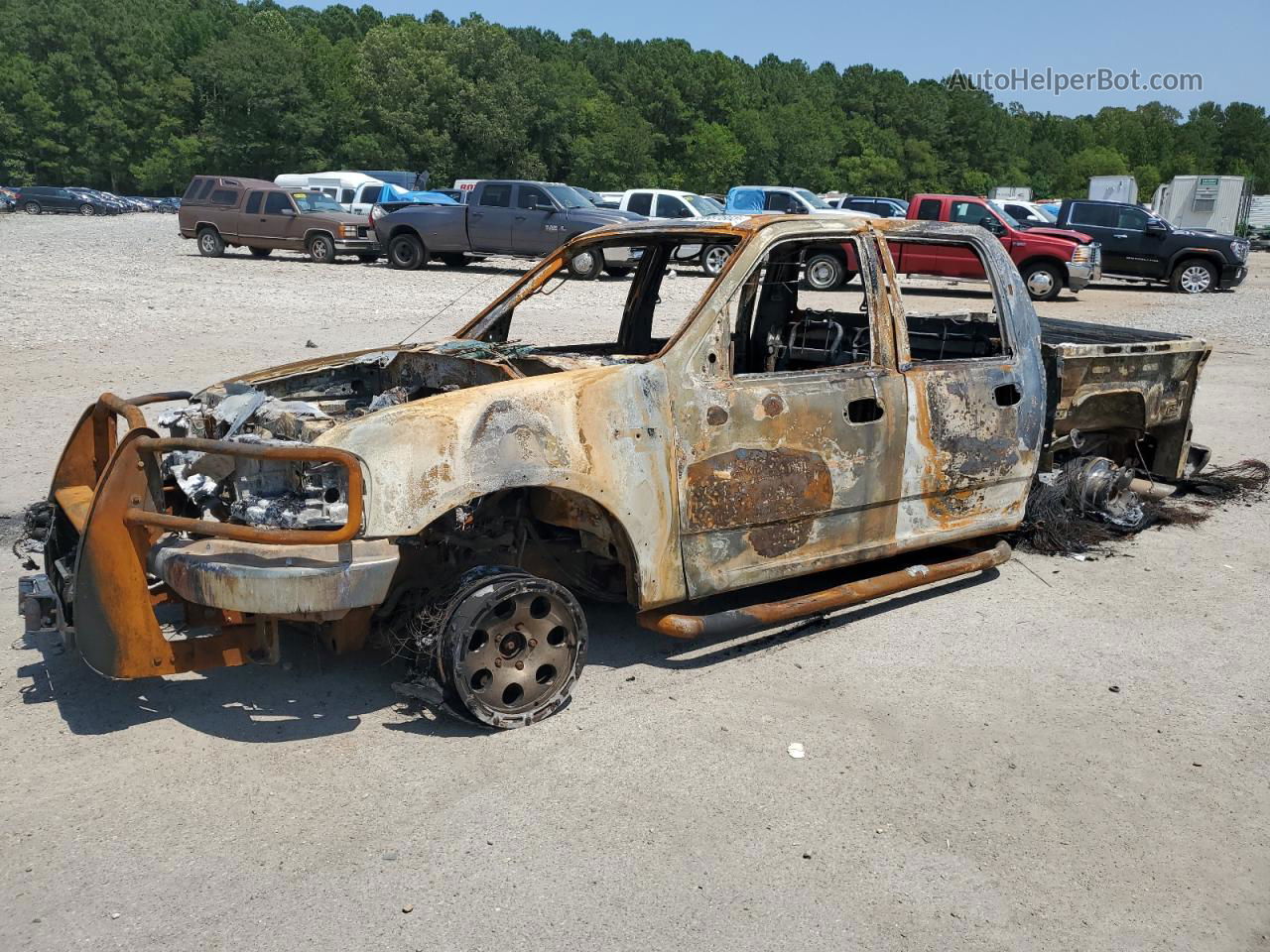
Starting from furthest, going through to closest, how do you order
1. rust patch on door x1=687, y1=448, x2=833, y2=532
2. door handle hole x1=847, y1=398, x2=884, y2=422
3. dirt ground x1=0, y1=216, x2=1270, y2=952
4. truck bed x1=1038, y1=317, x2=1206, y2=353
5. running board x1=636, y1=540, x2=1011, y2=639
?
truck bed x1=1038, y1=317, x2=1206, y2=353
door handle hole x1=847, y1=398, x2=884, y2=422
running board x1=636, y1=540, x2=1011, y2=639
rust patch on door x1=687, y1=448, x2=833, y2=532
dirt ground x1=0, y1=216, x2=1270, y2=952

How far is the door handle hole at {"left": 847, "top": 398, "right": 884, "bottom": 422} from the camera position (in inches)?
186

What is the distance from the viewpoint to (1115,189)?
41.5 meters

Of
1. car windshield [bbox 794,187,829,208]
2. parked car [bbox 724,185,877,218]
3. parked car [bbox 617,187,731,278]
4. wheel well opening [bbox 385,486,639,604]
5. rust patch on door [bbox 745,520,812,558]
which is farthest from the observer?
car windshield [bbox 794,187,829,208]

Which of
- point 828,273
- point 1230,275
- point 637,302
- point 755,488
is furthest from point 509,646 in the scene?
point 1230,275

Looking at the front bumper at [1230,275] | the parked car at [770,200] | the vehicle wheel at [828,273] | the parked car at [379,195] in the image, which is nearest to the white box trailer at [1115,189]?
the front bumper at [1230,275]

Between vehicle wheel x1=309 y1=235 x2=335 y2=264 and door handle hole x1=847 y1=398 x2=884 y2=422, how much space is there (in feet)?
69.4

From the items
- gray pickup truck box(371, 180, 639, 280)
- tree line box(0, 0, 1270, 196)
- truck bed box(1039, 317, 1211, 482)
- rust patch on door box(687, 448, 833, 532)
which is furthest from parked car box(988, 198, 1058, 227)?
tree line box(0, 0, 1270, 196)

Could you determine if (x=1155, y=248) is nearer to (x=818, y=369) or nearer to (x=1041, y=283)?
(x=1041, y=283)

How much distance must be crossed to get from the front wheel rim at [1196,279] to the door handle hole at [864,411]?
22.3 meters

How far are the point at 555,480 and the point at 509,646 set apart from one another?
638mm

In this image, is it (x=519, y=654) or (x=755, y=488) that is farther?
(x=755, y=488)

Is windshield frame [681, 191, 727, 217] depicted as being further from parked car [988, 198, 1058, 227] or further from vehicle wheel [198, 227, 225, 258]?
vehicle wheel [198, 227, 225, 258]

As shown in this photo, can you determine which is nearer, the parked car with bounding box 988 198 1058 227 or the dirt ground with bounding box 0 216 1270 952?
the dirt ground with bounding box 0 216 1270 952

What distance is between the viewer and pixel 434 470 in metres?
3.73
